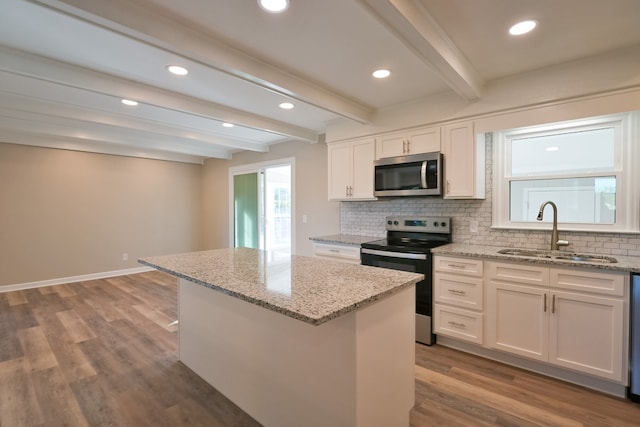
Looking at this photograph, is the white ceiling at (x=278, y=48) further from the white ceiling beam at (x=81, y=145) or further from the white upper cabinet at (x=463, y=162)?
the white ceiling beam at (x=81, y=145)

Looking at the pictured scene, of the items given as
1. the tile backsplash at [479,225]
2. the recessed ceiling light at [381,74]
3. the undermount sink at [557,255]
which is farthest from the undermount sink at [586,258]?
the recessed ceiling light at [381,74]

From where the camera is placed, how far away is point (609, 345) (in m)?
2.03

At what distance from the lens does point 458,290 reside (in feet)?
8.68

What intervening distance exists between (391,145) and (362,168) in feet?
1.43

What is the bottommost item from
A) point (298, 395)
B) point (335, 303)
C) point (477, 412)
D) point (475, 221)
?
point (477, 412)

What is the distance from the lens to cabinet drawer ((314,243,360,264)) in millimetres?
3297

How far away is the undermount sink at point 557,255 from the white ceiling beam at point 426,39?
1.44 meters

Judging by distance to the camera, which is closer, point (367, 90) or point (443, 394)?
point (443, 394)

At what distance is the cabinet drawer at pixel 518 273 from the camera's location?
2254mm

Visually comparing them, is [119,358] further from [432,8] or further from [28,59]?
[432,8]

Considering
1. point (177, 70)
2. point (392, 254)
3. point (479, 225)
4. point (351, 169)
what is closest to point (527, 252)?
point (479, 225)

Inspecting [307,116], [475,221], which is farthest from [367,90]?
[475,221]

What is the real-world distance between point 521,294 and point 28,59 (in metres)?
4.13

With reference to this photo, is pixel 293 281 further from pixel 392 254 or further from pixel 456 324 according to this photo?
pixel 456 324
